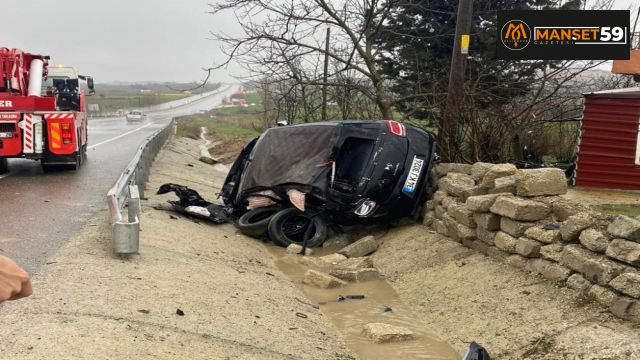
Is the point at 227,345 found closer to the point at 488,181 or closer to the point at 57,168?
Answer: the point at 488,181

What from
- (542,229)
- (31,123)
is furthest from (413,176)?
(31,123)

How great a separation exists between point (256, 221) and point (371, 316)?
4137 mm

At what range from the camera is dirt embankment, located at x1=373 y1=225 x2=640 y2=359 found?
4660mm

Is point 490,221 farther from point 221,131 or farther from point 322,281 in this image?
point 221,131

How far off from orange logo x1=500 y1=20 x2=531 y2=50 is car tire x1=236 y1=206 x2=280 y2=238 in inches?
243

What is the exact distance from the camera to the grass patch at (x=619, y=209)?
24.4ft

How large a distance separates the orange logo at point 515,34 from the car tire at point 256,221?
6171 mm

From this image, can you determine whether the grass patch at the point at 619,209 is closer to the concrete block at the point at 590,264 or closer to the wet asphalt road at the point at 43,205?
the concrete block at the point at 590,264

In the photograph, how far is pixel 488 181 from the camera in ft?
25.9

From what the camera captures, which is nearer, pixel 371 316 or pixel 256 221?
pixel 371 316

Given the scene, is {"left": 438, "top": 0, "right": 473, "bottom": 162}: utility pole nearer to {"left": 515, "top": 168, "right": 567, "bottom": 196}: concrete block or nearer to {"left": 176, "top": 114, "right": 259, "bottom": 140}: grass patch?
{"left": 515, "top": 168, "right": 567, "bottom": 196}: concrete block

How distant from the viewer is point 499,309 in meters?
5.79

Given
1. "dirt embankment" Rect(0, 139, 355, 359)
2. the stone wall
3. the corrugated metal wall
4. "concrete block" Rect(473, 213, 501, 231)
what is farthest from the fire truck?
the corrugated metal wall

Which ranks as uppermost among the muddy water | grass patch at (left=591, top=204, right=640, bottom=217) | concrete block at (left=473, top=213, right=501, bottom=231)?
grass patch at (left=591, top=204, right=640, bottom=217)
